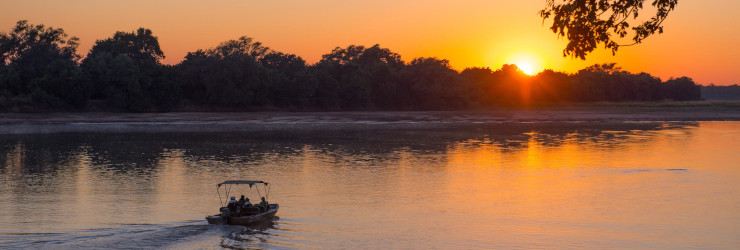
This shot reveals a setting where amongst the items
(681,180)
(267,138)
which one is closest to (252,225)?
(681,180)

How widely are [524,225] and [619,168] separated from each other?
2352 centimetres

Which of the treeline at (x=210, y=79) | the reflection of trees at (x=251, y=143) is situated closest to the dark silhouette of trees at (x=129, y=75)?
the treeline at (x=210, y=79)

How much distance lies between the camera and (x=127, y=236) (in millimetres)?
28594

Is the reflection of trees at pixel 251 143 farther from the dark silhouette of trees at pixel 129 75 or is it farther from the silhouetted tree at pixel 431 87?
the silhouetted tree at pixel 431 87

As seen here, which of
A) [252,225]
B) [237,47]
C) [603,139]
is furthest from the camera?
[237,47]

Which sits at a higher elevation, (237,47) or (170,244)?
(237,47)

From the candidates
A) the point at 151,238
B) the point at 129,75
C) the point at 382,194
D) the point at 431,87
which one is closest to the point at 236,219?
the point at 151,238

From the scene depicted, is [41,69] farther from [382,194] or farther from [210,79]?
[382,194]

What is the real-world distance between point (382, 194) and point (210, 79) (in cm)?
10958

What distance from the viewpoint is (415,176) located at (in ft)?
156

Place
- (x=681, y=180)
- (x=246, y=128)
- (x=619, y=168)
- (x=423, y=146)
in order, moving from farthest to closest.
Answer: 1. (x=246, y=128)
2. (x=423, y=146)
3. (x=619, y=168)
4. (x=681, y=180)

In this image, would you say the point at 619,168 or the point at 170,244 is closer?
the point at 170,244

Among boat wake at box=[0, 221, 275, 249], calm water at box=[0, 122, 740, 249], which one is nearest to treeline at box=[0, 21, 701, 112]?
calm water at box=[0, 122, 740, 249]

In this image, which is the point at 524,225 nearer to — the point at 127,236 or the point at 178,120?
the point at 127,236
